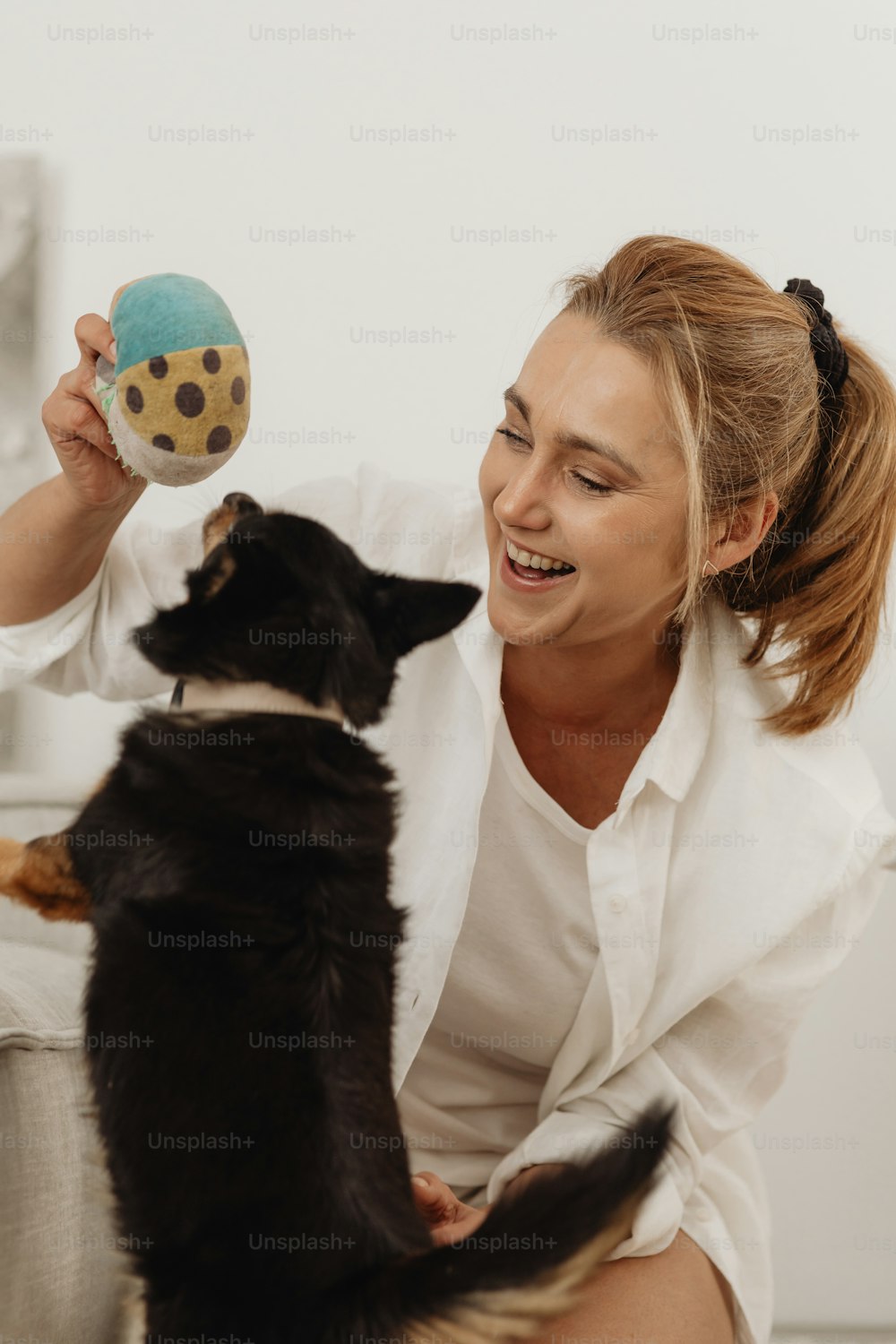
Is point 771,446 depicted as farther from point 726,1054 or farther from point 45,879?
point 45,879

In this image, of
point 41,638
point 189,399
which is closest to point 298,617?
point 189,399

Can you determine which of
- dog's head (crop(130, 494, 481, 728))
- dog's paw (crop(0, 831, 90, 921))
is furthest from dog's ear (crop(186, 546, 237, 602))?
dog's paw (crop(0, 831, 90, 921))

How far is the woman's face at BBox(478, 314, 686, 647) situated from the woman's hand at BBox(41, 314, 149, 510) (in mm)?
385

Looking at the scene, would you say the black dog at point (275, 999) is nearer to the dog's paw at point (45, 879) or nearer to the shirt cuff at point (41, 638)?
the dog's paw at point (45, 879)

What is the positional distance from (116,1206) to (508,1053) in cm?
60

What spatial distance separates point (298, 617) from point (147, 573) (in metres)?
0.33

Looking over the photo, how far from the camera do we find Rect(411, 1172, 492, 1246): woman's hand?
4.01ft

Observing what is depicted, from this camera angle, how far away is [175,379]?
985 mm

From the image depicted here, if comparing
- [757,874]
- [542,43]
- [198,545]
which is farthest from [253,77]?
[757,874]

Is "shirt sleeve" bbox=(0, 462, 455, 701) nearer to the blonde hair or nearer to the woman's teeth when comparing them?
the woman's teeth

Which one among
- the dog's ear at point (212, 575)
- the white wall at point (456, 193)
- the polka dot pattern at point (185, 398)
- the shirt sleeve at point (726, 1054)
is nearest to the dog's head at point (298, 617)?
the dog's ear at point (212, 575)

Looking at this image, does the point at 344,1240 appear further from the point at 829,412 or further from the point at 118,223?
the point at 118,223

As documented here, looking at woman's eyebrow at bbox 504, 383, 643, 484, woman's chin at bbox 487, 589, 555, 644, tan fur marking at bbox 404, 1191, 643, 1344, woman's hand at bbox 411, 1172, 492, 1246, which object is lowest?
woman's hand at bbox 411, 1172, 492, 1246

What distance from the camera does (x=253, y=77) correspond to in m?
1.96
